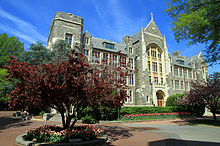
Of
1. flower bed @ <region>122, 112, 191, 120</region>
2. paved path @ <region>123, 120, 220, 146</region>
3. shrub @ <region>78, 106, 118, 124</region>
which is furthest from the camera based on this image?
flower bed @ <region>122, 112, 191, 120</region>

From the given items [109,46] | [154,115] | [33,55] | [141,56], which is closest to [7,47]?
[33,55]

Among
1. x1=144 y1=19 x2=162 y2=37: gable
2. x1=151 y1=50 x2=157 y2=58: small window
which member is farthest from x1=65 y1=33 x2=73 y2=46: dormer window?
x1=151 y1=50 x2=157 y2=58: small window

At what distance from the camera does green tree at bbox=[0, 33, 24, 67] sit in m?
33.1

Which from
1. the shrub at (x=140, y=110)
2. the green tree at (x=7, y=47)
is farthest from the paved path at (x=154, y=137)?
the green tree at (x=7, y=47)

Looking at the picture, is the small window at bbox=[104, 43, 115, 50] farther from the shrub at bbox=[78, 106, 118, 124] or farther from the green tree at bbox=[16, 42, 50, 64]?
the shrub at bbox=[78, 106, 118, 124]

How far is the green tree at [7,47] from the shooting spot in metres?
33.1

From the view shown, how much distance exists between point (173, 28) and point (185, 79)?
32606 millimetres

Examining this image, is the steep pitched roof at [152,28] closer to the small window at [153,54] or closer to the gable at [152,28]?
the gable at [152,28]

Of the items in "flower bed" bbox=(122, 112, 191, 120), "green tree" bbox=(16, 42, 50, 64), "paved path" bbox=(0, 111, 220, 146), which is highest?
"green tree" bbox=(16, 42, 50, 64)

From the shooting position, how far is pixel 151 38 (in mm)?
32406

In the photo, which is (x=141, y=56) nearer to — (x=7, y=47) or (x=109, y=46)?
(x=109, y=46)

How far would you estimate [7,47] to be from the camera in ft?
114

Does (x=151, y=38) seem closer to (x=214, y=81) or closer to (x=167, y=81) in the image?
(x=167, y=81)

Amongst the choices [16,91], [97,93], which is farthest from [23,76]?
[97,93]
